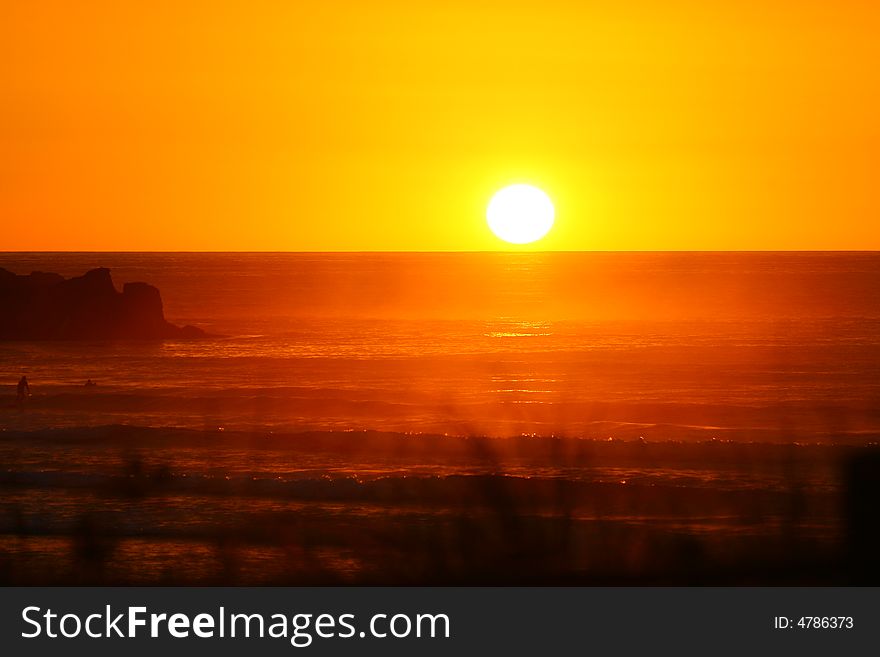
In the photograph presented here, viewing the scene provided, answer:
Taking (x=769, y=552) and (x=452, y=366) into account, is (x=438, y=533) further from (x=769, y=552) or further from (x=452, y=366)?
(x=452, y=366)

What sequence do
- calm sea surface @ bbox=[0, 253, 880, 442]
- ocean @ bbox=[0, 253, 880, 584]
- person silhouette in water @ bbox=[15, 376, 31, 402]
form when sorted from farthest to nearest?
1. person silhouette in water @ bbox=[15, 376, 31, 402]
2. calm sea surface @ bbox=[0, 253, 880, 442]
3. ocean @ bbox=[0, 253, 880, 584]

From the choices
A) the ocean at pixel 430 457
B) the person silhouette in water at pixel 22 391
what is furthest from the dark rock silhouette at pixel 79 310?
the person silhouette in water at pixel 22 391

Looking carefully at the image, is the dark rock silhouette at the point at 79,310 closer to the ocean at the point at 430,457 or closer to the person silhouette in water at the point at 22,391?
the ocean at the point at 430,457

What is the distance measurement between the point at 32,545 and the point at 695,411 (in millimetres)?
29371

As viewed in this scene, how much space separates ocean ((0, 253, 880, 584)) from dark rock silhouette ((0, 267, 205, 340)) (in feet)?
12.0

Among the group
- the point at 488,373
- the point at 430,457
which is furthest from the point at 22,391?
the point at 488,373

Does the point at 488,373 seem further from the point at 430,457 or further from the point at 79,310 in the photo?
the point at 79,310

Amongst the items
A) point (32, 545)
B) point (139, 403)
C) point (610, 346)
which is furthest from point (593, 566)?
point (610, 346)

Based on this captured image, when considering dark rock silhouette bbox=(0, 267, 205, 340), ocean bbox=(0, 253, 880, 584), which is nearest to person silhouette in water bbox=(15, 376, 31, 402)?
ocean bbox=(0, 253, 880, 584)

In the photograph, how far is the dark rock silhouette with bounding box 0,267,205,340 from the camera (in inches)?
3135

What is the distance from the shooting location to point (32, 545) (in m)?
24.6

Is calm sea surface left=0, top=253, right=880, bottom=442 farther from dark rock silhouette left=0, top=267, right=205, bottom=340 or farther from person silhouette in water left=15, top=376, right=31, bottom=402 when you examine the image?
dark rock silhouette left=0, top=267, right=205, bottom=340

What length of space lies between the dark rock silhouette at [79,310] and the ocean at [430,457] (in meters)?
3.65

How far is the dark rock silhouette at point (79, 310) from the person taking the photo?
7962 centimetres
